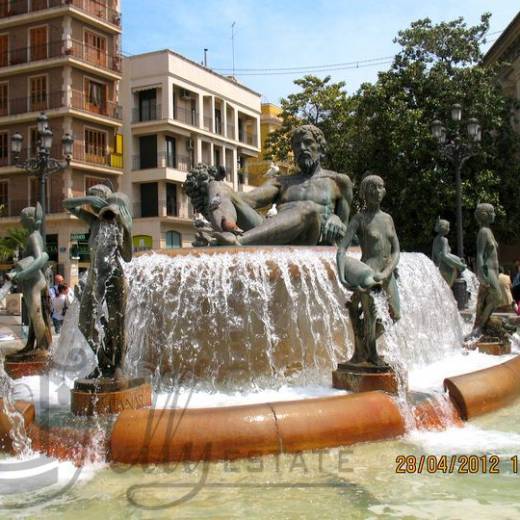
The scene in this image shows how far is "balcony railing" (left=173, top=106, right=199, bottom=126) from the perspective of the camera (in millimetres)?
Answer: 39750

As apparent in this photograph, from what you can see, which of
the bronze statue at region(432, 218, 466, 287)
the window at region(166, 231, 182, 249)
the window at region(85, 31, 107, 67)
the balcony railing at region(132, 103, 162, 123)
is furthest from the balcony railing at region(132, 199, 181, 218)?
the bronze statue at region(432, 218, 466, 287)

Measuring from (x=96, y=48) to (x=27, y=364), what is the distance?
1331 inches

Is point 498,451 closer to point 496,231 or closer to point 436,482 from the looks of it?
point 436,482

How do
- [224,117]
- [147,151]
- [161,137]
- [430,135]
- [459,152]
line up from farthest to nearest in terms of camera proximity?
[224,117], [147,151], [161,137], [430,135], [459,152]

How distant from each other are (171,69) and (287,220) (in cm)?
3294

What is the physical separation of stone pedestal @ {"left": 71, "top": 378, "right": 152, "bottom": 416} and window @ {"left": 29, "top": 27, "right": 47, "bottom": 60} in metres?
35.6

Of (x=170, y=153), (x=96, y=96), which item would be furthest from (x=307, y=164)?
(x=170, y=153)

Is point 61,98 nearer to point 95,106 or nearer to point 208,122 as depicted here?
point 95,106

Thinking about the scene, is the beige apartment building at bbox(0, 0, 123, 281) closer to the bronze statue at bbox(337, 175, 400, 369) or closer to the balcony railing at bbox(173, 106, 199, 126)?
the balcony railing at bbox(173, 106, 199, 126)

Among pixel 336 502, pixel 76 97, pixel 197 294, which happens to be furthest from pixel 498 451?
pixel 76 97

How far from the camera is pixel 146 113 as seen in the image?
130 ft

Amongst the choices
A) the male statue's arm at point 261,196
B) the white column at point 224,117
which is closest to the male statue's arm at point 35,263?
the male statue's arm at point 261,196

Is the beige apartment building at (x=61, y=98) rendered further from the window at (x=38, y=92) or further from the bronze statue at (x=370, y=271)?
the bronze statue at (x=370, y=271)

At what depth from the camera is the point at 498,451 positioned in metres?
4.63
